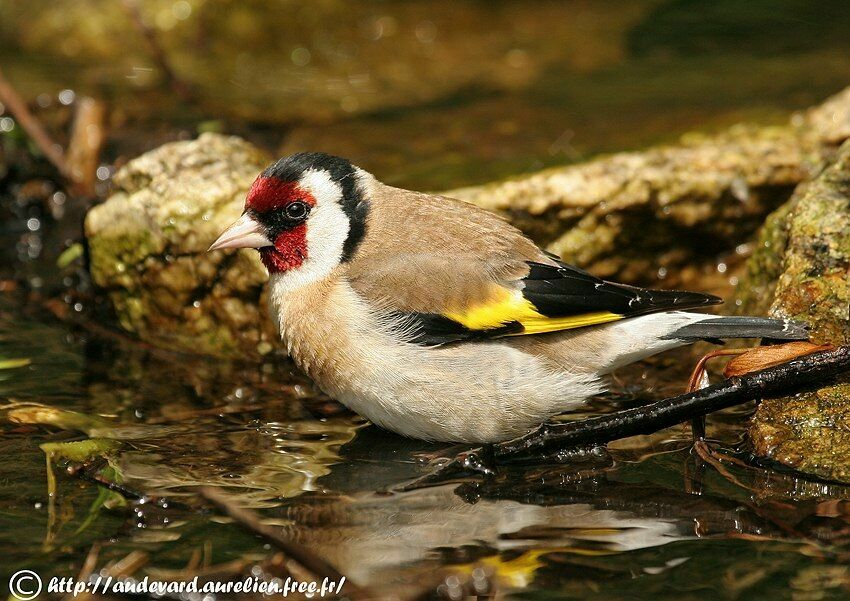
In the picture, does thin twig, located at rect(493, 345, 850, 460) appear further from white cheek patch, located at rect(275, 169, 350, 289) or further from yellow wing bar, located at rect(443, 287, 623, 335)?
white cheek patch, located at rect(275, 169, 350, 289)

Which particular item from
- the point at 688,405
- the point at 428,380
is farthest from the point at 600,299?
the point at 428,380

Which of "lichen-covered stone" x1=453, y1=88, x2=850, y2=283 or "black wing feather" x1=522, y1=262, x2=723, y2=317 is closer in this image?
"black wing feather" x1=522, y1=262, x2=723, y2=317

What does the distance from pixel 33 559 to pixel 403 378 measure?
176cm

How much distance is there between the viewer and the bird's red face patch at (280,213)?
211 inches

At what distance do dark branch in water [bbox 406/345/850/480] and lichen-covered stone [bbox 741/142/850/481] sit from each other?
0.12 m

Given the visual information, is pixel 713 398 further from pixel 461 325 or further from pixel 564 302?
pixel 461 325

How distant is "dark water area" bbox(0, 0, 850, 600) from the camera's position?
3955 millimetres

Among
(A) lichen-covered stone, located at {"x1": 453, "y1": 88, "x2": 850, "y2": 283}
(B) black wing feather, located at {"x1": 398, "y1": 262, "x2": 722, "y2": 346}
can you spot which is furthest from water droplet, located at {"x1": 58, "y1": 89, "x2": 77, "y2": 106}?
(B) black wing feather, located at {"x1": 398, "y1": 262, "x2": 722, "y2": 346}

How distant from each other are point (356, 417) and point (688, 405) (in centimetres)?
176

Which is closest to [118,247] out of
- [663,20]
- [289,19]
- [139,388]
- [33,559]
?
[139,388]

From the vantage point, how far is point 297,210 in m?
5.40

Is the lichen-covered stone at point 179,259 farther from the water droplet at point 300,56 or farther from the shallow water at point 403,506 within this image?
the water droplet at point 300,56

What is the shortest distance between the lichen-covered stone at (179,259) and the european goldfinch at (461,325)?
878 mm

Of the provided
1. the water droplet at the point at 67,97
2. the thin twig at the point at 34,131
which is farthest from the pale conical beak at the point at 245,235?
the water droplet at the point at 67,97
